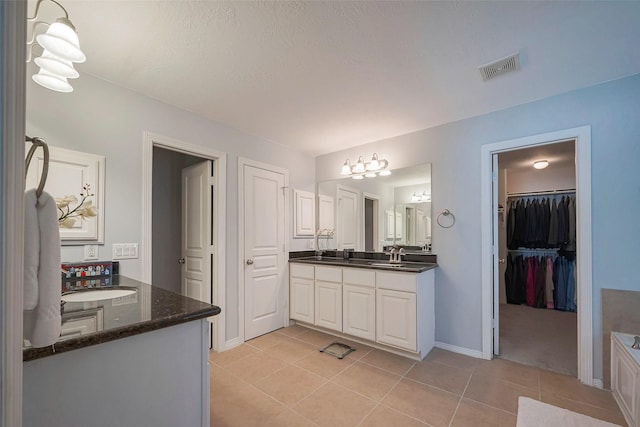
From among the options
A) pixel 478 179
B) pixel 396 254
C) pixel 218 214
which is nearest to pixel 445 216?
pixel 478 179

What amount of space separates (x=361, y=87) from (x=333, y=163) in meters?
1.76

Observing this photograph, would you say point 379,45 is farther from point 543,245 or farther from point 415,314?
point 543,245

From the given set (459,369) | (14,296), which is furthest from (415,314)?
(14,296)

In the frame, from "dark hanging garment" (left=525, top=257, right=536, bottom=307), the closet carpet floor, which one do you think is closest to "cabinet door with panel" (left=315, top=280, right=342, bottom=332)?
the closet carpet floor

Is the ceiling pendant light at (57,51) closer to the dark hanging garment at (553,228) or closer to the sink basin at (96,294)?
the sink basin at (96,294)

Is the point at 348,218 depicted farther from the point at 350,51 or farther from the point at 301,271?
the point at 350,51

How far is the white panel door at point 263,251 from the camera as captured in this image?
3.09 meters

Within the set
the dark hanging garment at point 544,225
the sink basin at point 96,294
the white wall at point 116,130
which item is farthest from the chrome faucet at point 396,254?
the dark hanging garment at point 544,225

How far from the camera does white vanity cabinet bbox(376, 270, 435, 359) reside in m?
2.53

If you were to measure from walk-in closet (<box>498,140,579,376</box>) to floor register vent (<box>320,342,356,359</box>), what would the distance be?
6.59ft

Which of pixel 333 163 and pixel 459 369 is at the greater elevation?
pixel 333 163

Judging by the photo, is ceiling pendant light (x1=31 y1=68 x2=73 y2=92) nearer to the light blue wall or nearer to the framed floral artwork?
the framed floral artwork

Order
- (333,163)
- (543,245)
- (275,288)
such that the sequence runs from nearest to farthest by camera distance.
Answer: (275,288)
(333,163)
(543,245)

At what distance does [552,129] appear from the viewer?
2316 mm
